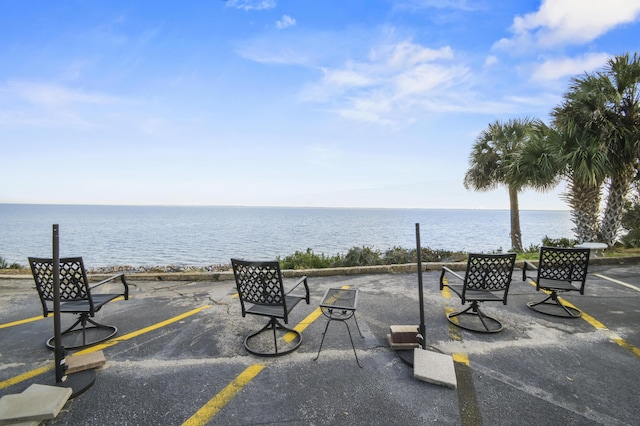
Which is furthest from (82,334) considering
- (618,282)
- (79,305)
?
(618,282)

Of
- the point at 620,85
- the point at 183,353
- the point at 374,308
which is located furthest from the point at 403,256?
the point at 620,85

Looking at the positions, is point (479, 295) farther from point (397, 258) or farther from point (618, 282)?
point (397, 258)

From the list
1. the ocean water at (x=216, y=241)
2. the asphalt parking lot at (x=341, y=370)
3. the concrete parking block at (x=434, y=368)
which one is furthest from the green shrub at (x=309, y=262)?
the ocean water at (x=216, y=241)

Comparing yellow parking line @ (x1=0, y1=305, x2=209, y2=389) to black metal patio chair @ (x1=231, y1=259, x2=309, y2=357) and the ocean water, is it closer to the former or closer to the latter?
black metal patio chair @ (x1=231, y1=259, x2=309, y2=357)

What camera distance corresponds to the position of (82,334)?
14.6 feet

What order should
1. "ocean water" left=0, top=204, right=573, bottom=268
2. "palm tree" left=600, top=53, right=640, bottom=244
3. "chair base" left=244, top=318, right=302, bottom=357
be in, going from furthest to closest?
"ocean water" left=0, top=204, right=573, bottom=268
"palm tree" left=600, top=53, right=640, bottom=244
"chair base" left=244, top=318, right=302, bottom=357

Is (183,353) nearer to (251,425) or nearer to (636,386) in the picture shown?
(251,425)

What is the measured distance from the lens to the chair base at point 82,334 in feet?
13.5

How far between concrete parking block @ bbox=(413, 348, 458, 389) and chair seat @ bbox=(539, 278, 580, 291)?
2.70 metres

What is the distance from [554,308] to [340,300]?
4.07 metres

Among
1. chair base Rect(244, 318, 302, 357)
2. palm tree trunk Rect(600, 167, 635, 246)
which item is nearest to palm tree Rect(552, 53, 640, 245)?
palm tree trunk Rect(600, 167, 635, 246)

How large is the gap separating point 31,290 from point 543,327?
31.5ft

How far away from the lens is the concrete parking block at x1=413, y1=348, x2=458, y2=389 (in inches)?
126

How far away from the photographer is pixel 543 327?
4.67m
